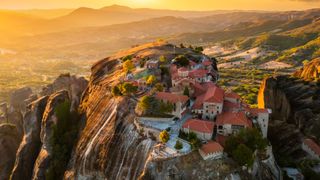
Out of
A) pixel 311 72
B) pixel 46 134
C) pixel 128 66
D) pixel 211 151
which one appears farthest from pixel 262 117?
pixel 311 72

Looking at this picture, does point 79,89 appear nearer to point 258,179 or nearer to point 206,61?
point 206,61

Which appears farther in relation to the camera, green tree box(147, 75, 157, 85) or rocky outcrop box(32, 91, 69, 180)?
rocky outcrop box(32, 91, 69, 180)

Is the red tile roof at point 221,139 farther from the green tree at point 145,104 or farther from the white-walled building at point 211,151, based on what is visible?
the green tree at point 145,104

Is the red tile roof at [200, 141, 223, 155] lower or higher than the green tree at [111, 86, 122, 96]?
lower

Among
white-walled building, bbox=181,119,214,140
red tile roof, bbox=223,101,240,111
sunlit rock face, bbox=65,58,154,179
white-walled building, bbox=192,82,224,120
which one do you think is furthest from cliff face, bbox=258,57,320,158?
sunlit rock face, bbox=65,58,154,179

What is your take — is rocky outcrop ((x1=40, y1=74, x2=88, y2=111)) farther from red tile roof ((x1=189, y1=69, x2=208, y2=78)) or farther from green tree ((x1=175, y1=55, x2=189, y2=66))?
red tile roof ((x1=189, y1=69, x2=208, y2=78))

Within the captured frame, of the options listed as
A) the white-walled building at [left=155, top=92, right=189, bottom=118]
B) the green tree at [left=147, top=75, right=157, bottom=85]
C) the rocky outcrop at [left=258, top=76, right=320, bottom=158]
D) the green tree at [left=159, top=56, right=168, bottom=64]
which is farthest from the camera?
the green tree at [left=159, top=56, right=168, bottom=64]

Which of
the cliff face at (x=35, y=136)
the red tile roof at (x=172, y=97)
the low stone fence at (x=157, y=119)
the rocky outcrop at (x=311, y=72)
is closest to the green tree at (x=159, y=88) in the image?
the red tile roof at (x=172, y=97)
